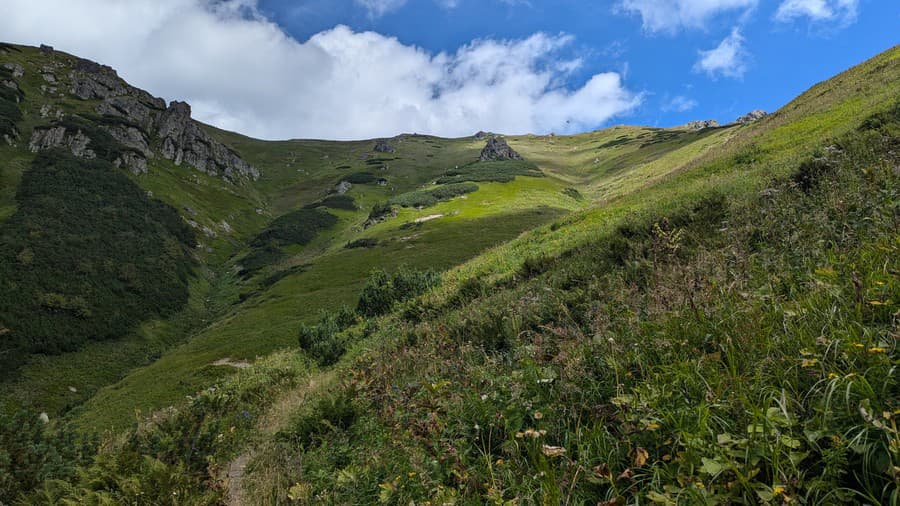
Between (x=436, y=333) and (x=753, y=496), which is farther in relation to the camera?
(x=436, y=333)

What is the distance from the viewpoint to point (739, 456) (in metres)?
2.61

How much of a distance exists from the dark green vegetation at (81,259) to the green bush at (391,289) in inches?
1638

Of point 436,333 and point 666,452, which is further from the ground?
point 666,452

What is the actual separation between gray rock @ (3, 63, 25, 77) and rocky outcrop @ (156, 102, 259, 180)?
34.3 metres

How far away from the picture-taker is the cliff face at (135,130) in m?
100

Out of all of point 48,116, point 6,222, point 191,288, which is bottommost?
point 191,288

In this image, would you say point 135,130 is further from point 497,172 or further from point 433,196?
point 497,172

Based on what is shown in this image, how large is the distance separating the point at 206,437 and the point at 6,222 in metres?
81.4

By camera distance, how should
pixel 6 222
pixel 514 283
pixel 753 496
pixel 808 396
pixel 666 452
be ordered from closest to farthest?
pixel 753 496
pixel 808 396
pixel 666 452
pixel 514 283
pixel 6 222


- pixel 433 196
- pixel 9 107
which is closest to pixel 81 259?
pixel 433 196

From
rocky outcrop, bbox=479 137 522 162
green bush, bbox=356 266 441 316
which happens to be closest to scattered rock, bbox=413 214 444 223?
green bush, bbox=356 266 441 316

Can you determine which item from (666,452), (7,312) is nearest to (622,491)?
(666,452)

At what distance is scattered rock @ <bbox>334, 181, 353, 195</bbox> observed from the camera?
14727cm

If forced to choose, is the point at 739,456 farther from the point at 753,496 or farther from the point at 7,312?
the point at 7,312
